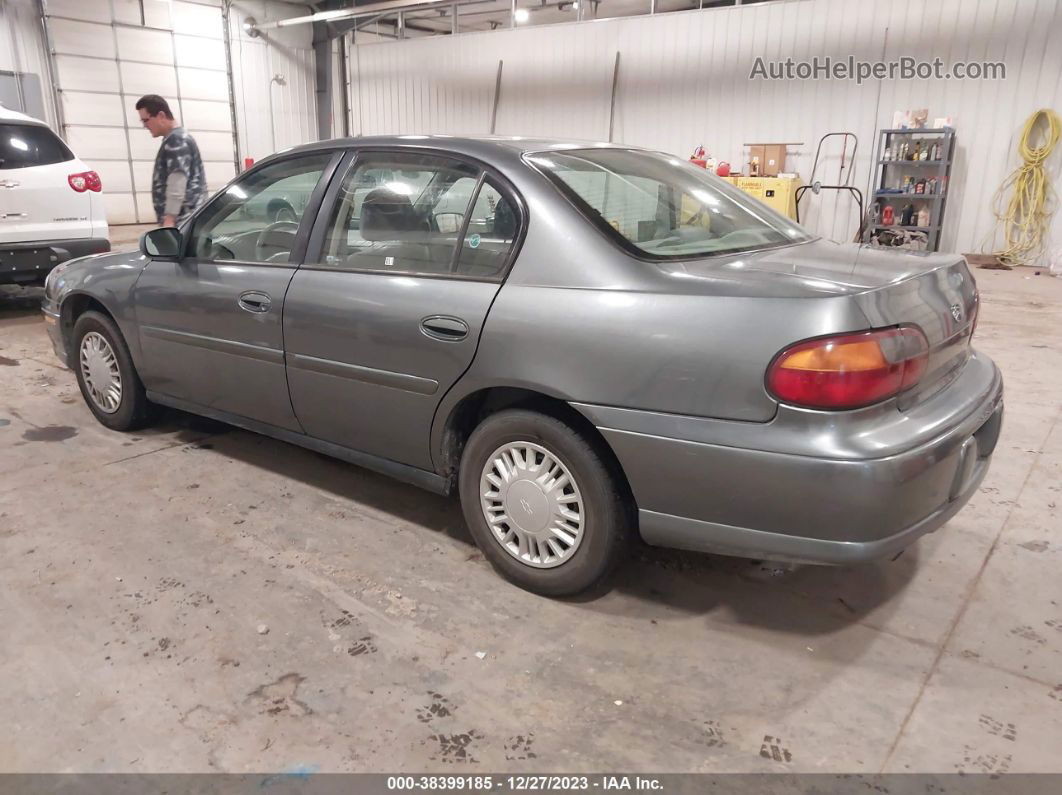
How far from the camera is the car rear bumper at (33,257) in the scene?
6203mm

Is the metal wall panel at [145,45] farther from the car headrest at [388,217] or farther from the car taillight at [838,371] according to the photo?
the car taillight at [838,371]

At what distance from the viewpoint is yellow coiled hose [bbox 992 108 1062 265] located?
948 cm

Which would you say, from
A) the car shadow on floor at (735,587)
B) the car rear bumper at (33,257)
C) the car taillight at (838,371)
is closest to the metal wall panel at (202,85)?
the car rear bumper at (33,257)

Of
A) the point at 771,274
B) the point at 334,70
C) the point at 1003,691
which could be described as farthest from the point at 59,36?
the point at 1003,691

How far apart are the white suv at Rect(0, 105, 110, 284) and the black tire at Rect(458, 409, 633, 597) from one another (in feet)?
18.5

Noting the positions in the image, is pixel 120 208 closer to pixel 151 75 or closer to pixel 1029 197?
pixel 151 75

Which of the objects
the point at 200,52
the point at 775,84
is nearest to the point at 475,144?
the point at 775,84

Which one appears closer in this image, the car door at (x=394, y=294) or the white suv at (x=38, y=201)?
the car door at (x=394, y=294)

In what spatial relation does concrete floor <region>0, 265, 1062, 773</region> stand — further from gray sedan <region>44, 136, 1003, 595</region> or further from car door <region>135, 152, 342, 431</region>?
car door <region>135, 152, 342, 431</region>

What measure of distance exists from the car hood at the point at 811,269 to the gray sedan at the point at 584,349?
14 mm

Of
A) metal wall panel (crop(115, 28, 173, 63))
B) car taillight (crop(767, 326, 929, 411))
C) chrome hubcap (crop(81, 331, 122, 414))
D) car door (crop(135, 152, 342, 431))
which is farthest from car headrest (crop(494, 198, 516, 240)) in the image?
metal wall panel (crop(115, 28, 173, 63))

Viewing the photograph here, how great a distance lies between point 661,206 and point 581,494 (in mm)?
1067

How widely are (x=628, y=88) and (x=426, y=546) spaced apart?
1135cm

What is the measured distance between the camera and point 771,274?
2.10 m
